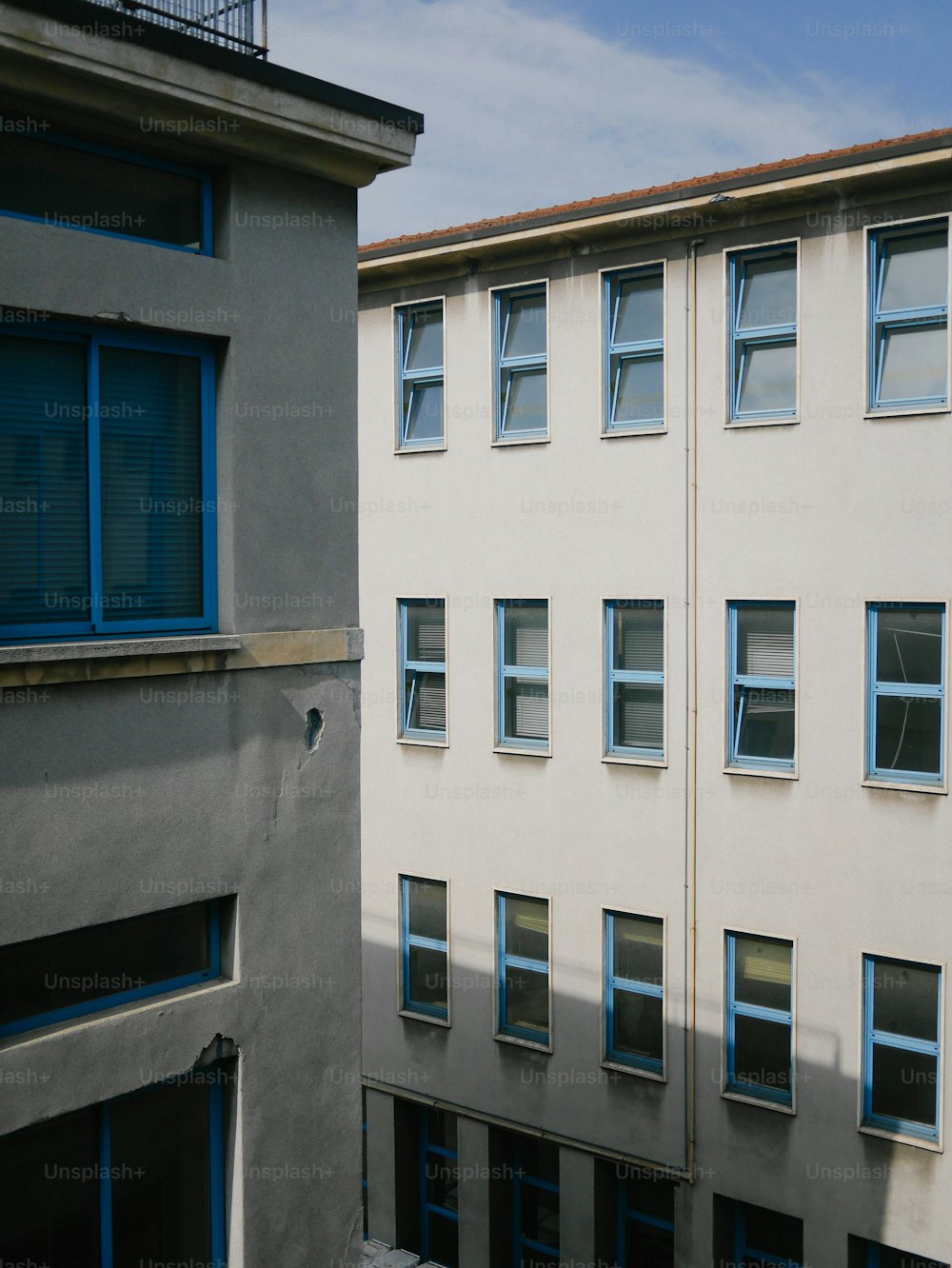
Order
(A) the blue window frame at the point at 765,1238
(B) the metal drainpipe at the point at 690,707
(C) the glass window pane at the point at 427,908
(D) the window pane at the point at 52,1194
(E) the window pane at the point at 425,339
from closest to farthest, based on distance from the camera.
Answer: (D) the window pane at the point at 52,1194
(B) the metal drainpipe at the point at 690,707
(A) the blue window frame at the point at 765,1238
(E) the window pane at the point at 425,339
(C) the glass window pane at the point at 427,908

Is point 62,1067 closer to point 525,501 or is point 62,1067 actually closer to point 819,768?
point 819,768

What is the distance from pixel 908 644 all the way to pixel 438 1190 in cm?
1053

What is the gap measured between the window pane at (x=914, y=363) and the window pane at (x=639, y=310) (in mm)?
2732

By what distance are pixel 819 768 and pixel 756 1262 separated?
20.4 feet

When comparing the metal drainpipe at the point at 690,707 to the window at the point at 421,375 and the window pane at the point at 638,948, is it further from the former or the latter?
the window at the point at 421,375

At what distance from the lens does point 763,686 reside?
14742mm

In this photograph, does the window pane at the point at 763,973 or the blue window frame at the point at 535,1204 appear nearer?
the window pane at the point at 763,973

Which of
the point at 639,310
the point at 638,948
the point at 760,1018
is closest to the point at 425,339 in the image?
the point at 639,310

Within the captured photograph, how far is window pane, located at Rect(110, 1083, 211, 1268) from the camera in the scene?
7.46 metres

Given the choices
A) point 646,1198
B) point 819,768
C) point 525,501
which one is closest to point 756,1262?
point 646,1198

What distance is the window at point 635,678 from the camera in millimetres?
15531

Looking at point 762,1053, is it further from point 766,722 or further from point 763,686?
point 763,686

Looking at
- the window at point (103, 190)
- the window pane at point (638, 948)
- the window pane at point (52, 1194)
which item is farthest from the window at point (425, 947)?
the window at point (103, 190)

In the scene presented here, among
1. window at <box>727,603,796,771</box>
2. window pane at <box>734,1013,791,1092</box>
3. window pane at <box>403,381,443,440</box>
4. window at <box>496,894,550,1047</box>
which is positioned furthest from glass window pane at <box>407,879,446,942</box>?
window pane at <box>403,381,443,440</box>
